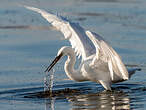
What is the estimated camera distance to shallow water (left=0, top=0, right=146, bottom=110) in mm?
10406

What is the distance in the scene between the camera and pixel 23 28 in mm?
18406

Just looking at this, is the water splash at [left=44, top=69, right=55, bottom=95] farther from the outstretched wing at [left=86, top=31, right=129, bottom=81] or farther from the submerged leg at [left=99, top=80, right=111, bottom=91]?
the outstretched wing at [left=86, top=31, right=129, bottom=81]

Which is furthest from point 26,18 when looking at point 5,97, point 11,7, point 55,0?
point 5,97

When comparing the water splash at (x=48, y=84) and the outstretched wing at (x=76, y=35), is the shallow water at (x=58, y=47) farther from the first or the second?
the outstretched wing at (x=76, y=35)

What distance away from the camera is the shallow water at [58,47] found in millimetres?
10406

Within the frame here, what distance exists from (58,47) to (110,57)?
517 cm

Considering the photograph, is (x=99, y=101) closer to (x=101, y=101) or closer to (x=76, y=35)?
(x=101, y=101)

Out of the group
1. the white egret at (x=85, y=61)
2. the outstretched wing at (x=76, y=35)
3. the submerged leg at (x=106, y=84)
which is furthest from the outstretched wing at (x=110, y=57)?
the outstretched wing at (x=76, y=35)

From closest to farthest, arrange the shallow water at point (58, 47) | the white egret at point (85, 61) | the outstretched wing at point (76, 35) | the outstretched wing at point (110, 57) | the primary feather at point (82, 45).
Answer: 1. the outstretched wing at point (110, 57)
2. the shallow water at point (58, 47)
3. the primary feather at point (82, 45)
4. the white egret at point (85, 61)
5. the outstretched wing at point (76, 35)

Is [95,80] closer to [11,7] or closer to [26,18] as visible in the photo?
[26,18]

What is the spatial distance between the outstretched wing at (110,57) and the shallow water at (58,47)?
0.44 metres

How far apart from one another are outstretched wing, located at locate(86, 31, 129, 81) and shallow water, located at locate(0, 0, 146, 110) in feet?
1.43

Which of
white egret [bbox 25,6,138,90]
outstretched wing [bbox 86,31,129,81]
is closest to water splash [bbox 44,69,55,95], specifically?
white egret [bbox 25,6,138,90]

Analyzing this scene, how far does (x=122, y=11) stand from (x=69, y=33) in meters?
8.48
